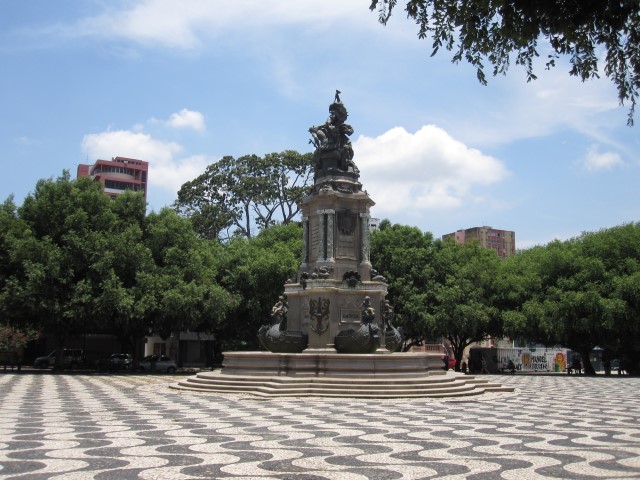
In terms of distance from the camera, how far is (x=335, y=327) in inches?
819

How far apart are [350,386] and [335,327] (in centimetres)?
396

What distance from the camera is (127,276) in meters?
32.3

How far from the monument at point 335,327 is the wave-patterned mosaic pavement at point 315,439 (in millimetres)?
1375

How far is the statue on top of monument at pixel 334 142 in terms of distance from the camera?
2328 cm

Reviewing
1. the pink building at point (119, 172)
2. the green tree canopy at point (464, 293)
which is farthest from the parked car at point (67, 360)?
the pink building at point (119, 172)

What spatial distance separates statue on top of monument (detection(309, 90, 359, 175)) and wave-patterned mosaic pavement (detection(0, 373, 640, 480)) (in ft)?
32.7

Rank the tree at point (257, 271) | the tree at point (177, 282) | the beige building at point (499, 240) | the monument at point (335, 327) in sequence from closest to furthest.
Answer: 1. the monument at point (335, 327)
2. the tree at point (177, 282)
3. the tree at point (257, 271)
4. the beige building at point (499, 240)

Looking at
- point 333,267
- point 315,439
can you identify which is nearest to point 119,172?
point 333,267

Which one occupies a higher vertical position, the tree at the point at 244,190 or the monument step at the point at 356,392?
the tree at the point at 244,190

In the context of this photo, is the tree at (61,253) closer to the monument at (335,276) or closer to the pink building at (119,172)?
the monument at (335,276)

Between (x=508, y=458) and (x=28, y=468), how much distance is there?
542cm

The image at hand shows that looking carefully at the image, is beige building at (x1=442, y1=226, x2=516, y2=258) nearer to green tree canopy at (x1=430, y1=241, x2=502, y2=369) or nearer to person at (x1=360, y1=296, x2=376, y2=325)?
green tree canopy at (x1=430, y1=241, x2=502, y2=369)

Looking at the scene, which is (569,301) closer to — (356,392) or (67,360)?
(356,392)

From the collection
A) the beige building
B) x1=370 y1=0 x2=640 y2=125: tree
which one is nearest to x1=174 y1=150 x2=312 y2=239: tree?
x1=370 y1=0 x2=640 y2=125: tree
